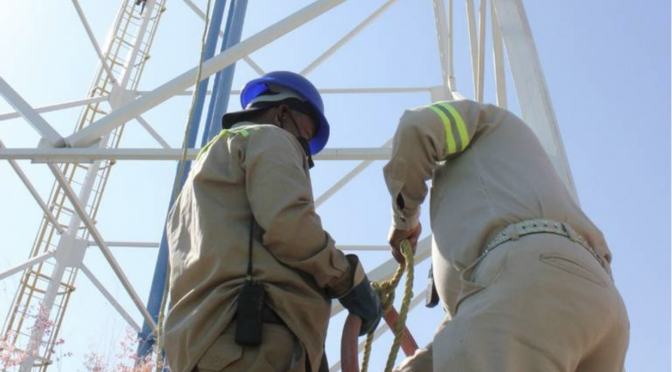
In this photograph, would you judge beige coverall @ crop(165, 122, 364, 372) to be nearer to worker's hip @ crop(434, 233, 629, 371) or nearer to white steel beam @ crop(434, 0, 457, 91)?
worker's hip @ crop(434, 233, 629, 371)

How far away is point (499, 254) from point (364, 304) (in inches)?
29.5

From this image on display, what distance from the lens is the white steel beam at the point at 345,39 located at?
28.1 ft

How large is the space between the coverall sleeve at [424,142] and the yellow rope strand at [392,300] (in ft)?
0.98

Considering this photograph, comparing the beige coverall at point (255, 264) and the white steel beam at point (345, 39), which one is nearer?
the beige coverall at point (255, 264)

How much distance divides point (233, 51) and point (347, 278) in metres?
3.13

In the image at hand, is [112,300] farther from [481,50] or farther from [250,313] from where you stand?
[250,313]

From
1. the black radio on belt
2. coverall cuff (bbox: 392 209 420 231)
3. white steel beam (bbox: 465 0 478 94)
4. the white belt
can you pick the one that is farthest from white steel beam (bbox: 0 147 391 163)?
the white belt

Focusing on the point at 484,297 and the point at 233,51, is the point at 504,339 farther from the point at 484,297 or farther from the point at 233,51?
the point at 233,51

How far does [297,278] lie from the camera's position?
2789 mm

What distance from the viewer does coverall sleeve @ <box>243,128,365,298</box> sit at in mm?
2756

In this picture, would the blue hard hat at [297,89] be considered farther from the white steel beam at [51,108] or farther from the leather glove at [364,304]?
the white steel beam at [51,108]

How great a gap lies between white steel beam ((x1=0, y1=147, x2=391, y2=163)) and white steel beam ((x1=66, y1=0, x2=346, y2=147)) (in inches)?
3.9

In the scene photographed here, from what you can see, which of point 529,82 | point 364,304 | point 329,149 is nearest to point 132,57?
point 329,149

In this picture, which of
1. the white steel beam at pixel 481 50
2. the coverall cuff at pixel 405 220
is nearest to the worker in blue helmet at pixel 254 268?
the coverall cuff at pixel 405 220
